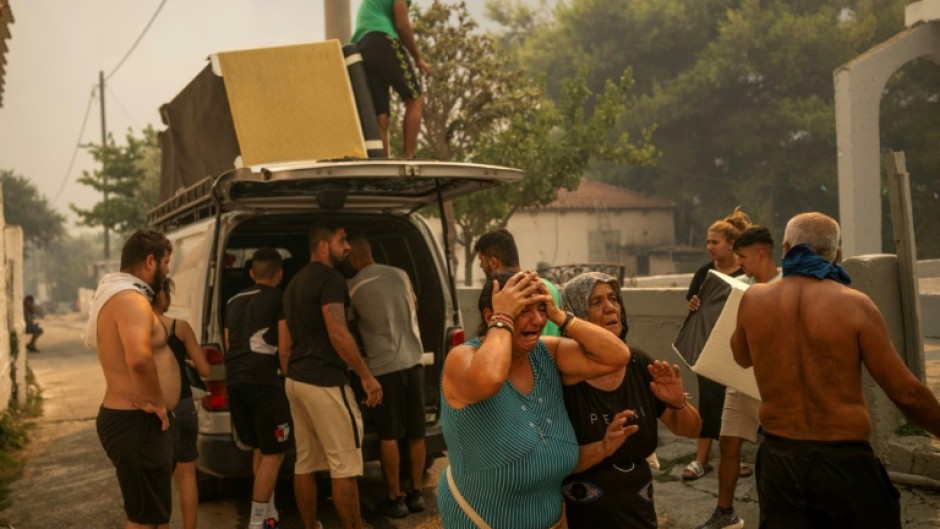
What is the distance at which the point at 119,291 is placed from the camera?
14.0 feet

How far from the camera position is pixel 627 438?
310 centimetres

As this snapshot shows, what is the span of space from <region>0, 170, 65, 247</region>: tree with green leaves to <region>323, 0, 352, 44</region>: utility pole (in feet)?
185

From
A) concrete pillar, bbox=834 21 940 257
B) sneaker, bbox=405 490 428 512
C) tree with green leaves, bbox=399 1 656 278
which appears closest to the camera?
sneaker, bbox=405 490 428 512

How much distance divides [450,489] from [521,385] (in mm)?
437

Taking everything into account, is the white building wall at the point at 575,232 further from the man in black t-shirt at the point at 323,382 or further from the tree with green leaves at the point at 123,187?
the man in black t-shirt at the point at 323,382

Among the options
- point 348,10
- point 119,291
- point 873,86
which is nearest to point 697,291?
point 119,291

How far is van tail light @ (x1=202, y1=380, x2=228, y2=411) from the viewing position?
19.0ft

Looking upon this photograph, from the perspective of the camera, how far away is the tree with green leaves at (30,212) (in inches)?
2381

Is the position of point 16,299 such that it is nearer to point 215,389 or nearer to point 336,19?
point 336,19

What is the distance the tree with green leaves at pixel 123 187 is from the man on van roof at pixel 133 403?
30.1 m

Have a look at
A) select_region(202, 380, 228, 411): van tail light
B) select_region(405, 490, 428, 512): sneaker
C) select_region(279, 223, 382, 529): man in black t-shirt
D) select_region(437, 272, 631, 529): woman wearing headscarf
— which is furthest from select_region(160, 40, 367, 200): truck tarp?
select_region(437, 272, 631, 529): woman wearing headscarf

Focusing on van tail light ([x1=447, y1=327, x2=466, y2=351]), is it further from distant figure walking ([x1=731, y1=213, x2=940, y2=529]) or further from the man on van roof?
distant figure walking ([x1=731, y1=213, x2=940, y2=529])

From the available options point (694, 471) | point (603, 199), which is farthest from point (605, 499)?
point (603, 199)

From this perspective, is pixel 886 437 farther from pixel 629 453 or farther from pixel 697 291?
pixel 629 453
